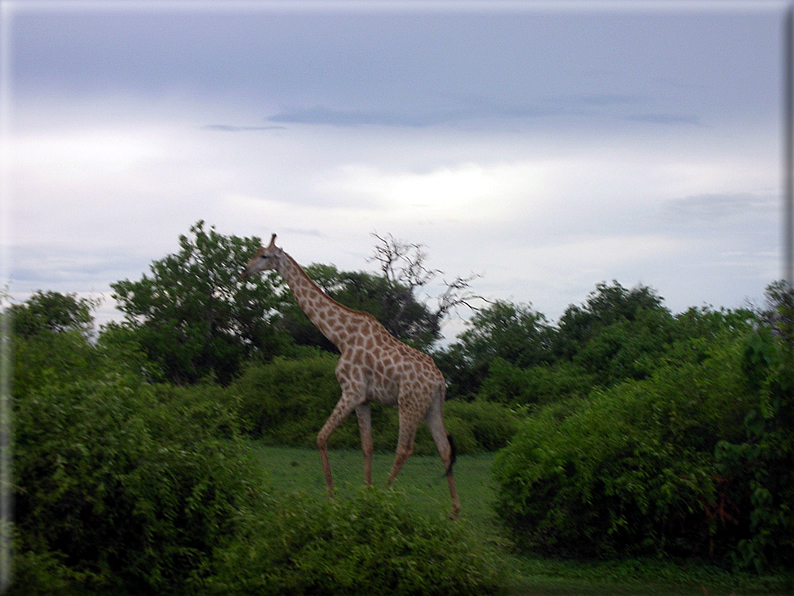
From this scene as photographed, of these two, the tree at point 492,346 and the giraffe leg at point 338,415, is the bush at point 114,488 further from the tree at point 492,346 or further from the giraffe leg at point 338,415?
the tree at point 492,346

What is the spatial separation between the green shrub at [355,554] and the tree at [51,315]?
3.35 meters

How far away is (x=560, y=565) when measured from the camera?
25.7ft

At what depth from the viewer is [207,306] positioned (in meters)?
20.0

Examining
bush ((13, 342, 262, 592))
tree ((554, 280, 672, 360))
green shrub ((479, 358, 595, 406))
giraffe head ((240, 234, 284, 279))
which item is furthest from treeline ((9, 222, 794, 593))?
tree ((554, 280, 672, 360))

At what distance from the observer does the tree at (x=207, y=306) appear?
19.9m

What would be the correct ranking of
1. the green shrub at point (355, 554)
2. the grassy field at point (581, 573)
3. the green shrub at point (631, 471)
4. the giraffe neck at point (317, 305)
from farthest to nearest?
the giraffe neck at point (317, 305) → the green shrub at point (631, 471) → the grassy field at point (581, 573) → the green shrub at point (355, 554)

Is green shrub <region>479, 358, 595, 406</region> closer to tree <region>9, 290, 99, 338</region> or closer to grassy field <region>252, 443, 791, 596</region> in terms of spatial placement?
grassy field <region>252, 443, 791, 596</region>

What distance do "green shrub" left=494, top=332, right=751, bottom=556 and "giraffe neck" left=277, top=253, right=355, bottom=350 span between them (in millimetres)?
2798

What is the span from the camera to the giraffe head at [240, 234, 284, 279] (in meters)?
10.3

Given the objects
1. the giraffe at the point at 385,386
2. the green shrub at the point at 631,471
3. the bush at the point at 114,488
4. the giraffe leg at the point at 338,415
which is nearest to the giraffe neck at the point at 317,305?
the giraffe at the point at 385,386

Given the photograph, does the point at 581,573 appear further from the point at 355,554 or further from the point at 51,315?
the point at 51,315

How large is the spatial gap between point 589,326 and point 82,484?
16664mm

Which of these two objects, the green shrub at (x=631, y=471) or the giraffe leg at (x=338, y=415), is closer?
the green shrub at (x=631, y=471)

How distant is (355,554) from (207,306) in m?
14.8
